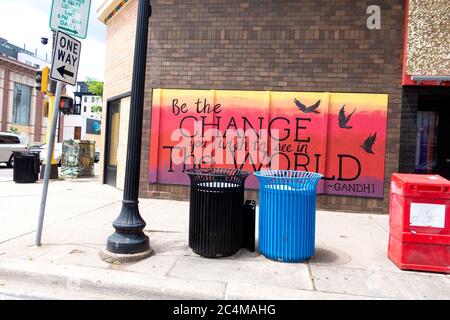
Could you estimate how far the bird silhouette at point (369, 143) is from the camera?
25.5 feet

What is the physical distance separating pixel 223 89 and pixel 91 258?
5.00 meters

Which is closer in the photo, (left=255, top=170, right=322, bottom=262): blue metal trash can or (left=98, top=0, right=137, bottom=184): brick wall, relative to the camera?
(left=255, top=170, right=322, bottom=262): blue metal trash can

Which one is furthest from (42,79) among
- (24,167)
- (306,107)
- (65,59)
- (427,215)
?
(427,215)

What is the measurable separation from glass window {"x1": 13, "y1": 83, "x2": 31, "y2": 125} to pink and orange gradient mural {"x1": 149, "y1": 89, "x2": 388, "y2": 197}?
33.8m

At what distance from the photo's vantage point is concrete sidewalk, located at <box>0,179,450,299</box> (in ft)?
11.9

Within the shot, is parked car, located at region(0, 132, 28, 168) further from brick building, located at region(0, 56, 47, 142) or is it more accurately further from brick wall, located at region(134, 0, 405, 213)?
brick building, located at region(0, 56, 47, 142)

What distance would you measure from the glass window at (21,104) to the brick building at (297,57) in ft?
110

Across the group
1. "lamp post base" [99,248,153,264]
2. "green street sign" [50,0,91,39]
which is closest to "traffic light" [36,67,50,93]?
"green street sign" [50,0,91,39]

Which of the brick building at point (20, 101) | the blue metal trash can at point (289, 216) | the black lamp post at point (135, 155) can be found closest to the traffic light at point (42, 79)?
the black lamp post at point (135, 155)

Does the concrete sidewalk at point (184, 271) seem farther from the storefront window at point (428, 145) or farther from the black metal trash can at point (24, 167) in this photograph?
the black metal trash can at point (24, 167)

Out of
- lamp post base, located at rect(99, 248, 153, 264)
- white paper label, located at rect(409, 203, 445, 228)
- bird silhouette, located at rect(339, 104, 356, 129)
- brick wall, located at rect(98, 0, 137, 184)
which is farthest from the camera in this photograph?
brick wall, located at rect(98, 0, 137, 184)

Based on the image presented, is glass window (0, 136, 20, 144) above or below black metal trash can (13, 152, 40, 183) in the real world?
above

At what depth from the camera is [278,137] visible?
317 inches

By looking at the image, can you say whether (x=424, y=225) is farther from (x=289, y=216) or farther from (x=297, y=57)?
(x=297, y=57)
